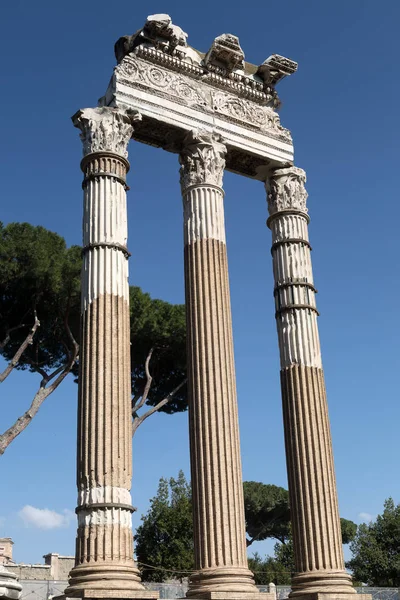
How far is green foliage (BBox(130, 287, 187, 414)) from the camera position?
87.4 ft

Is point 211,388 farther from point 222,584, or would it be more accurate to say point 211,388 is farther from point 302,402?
point 222,584

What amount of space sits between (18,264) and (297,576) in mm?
14099

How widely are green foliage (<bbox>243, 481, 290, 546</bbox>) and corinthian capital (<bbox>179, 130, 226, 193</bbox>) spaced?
3316cm

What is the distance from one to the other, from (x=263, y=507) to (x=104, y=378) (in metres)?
36.1

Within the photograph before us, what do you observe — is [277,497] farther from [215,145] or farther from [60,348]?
[215,145]

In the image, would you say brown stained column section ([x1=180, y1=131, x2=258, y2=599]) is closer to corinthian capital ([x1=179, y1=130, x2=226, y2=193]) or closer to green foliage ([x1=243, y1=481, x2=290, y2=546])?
corinthian capital ([x1=179, y1=130, x2=226, y2=193])

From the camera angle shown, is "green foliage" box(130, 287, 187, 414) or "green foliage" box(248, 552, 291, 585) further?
"green foliage" box(248, 552, 291, 585)

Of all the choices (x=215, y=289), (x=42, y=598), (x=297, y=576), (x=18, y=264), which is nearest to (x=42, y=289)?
(x=18, y=264)

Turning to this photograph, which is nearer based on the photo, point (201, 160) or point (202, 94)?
point (201, 160)

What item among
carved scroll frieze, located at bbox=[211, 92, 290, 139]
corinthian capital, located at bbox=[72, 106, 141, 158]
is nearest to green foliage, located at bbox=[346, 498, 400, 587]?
carved scroll frieze, located at bbox=[211, 92, 290, 139]

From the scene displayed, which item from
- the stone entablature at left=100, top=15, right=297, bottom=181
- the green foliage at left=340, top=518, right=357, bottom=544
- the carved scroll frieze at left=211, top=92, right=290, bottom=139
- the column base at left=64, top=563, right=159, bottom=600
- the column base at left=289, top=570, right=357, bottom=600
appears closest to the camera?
the column base at left=64, top=563, right=159, bottom=600

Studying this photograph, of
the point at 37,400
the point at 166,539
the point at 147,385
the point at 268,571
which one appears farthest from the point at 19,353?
the point at 268,571

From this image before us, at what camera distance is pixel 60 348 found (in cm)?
2631

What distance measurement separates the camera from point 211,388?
13617 millimetres
